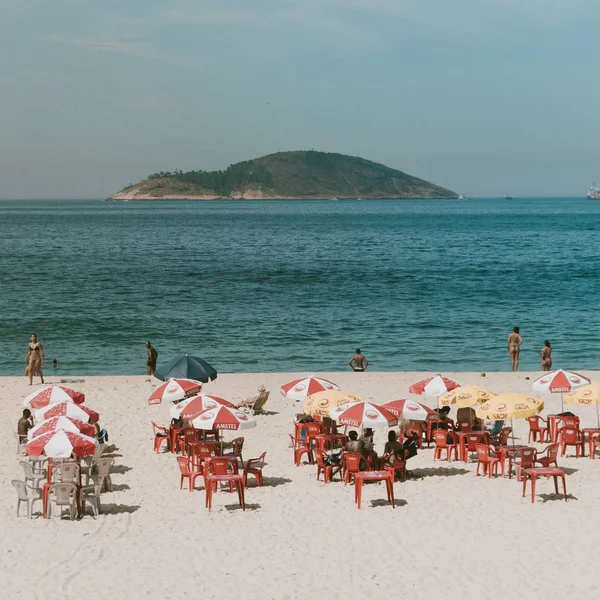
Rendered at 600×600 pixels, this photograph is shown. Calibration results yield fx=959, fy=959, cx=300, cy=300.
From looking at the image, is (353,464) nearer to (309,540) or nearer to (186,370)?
(309,540)

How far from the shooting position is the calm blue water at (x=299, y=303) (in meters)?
40.8

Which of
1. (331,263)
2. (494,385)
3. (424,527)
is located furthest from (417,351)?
(331,263)

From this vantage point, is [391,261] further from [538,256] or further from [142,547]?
[142,547]

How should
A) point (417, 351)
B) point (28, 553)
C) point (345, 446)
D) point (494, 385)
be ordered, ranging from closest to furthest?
point (28, 553) < point (345, 446) < point (494, 385) < point (417, 351)

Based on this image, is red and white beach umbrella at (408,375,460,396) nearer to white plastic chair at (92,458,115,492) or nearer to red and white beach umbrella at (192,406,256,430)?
red and white beach umbrella at (192,406,256,430)

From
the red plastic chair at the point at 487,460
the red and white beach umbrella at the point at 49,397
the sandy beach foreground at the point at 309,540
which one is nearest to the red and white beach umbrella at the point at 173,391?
the sandy beach foreground at the point at 309,540

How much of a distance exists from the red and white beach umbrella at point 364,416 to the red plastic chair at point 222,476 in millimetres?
2241

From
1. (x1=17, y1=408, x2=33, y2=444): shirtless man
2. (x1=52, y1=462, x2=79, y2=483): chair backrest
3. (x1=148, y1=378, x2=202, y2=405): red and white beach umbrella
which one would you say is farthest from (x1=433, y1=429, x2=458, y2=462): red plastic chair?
(x1=17, y1=408, x2=33, y2=444): shirtless man

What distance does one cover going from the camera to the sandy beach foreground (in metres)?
13.0

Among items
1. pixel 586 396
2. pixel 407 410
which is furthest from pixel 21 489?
pixel 586 396

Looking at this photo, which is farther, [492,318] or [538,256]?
[538,256]

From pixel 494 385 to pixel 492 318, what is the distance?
951 inches

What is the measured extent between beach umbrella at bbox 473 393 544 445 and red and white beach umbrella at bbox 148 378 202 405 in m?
6.70

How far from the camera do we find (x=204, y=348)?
139 feet
